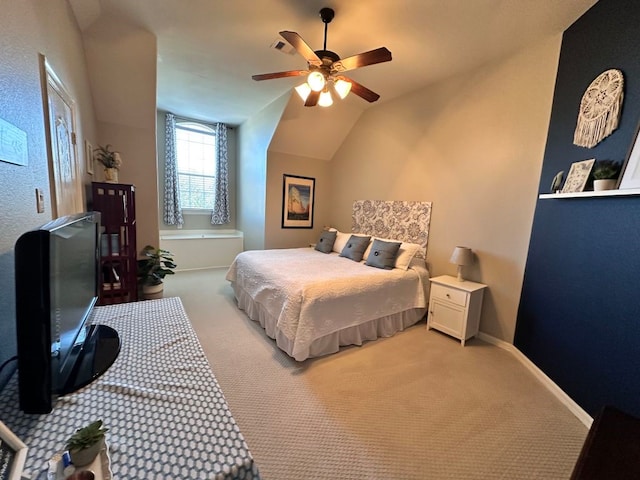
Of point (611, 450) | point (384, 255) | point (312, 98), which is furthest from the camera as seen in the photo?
point (384, 255)

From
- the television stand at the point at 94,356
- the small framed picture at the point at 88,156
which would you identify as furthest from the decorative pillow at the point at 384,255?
the small framed picture at the point at 88,156

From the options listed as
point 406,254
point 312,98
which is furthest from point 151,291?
point 406,254

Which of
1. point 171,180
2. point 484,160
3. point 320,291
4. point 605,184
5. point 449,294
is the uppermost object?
point 484,160

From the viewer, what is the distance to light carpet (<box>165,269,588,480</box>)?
1441mm

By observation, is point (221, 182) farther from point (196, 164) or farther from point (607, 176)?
point (607, 176)

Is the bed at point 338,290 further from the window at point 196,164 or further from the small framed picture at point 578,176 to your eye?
the window at point 196,164

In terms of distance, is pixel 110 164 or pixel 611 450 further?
pixel 110 164

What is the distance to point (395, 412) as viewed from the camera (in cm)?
179

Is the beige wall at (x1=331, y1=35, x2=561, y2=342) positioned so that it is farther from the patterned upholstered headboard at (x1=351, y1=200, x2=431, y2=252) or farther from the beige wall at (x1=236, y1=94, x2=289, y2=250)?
the beige wall at (x1=236, y1=94, x2=289, y2=250)

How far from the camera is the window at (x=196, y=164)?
527 cm

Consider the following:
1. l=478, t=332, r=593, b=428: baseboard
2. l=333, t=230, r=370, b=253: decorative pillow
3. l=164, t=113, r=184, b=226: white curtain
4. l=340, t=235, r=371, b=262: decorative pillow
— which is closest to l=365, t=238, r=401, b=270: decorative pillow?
l=340, t=235, r=371, b=262: decorative pillow

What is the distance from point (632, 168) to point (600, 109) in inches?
22.5

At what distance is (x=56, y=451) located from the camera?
0.69 m

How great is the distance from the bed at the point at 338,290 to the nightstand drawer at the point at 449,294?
166 mm
